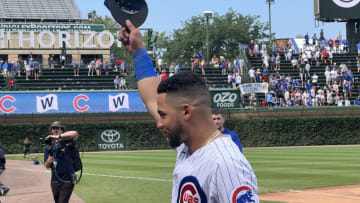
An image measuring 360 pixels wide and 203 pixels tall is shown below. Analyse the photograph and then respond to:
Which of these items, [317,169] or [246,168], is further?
[317,169]

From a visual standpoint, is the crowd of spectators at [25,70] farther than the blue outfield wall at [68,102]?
Yes

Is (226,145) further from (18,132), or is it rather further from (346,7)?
(346,7)

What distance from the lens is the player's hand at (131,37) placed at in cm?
397

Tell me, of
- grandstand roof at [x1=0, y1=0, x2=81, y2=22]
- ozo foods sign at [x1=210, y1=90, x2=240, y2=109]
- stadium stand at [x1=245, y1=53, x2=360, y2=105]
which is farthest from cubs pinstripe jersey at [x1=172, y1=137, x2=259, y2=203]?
grandstand roof at [x1=0, y1=0, x2=81, y2=22]

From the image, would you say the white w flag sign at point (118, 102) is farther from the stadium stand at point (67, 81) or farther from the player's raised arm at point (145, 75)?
the player's raised arm at point (145, 75)

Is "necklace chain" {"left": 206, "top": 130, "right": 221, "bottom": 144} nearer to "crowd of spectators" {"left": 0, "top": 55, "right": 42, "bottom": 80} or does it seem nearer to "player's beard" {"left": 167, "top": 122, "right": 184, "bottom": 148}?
"player's beard" {"left": 167, "top": 122, "right": 184, "bottom": 148}

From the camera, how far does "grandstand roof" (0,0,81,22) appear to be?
77250 mm

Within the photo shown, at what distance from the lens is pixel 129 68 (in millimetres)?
57281

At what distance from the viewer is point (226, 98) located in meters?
44.3

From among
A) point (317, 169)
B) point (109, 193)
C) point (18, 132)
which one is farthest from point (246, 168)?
point (18, 132)

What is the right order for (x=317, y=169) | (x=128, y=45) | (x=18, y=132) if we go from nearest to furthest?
(x=128, y=45) → (x=317, y=169) → (x=18, y=132)

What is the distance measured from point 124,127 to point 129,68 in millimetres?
16692

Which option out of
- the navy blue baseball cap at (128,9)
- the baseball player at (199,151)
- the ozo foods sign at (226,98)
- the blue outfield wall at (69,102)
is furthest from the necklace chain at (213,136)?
the ozo foods sign at (226,98)

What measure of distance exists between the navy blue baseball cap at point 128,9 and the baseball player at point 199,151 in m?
0.55
